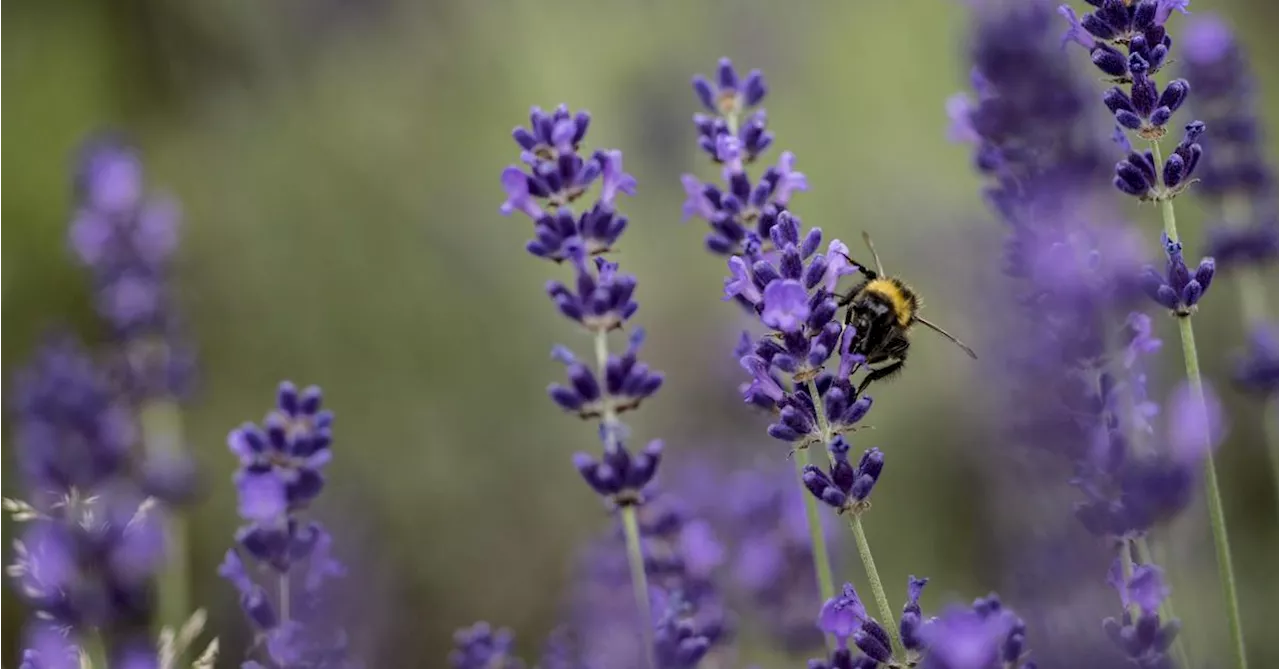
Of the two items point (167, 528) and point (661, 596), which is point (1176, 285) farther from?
point (167, 528)

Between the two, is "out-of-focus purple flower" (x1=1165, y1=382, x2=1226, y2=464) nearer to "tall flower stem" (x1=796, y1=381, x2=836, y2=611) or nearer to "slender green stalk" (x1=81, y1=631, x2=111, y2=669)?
"tall flower stem" (x1=796, y1=381, x2=836, y2=611)

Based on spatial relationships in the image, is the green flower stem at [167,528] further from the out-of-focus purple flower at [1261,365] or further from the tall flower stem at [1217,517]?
the out-of-focus purple flower at [1261,365]

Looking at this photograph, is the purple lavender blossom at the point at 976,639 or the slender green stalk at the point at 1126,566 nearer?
the purple lavender blossom at the point at 976,639

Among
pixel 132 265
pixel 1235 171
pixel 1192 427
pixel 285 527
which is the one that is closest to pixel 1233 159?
pixel 1235 171

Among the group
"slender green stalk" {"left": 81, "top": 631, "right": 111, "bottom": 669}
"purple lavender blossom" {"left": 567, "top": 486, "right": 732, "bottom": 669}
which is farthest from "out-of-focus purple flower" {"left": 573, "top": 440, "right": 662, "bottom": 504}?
"slender green stalk" {"left": 81, "top": 631, "right": 111, "bottom": 669}

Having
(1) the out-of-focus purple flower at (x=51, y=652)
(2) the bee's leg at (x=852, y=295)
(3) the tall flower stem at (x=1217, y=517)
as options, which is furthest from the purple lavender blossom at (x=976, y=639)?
(1) the out-of-focus purple flower at (x=51, y=652)

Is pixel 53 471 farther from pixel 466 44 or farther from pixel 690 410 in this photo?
pixel 466 44

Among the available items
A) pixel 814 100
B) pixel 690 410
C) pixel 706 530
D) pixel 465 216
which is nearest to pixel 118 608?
pixel 706 530
